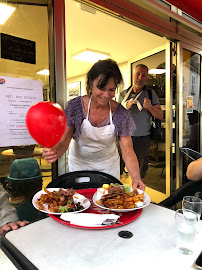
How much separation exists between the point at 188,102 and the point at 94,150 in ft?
7.50

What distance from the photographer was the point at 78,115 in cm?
169

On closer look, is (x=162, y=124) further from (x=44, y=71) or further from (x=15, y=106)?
(x=15, y=106)

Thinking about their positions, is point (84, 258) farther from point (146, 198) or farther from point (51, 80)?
point (51, 80)

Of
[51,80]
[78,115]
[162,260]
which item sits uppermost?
[51,80]

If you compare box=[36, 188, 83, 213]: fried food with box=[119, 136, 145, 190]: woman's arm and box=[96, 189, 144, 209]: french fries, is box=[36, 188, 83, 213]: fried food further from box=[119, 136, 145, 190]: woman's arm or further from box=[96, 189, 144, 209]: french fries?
box=[119, 136, 145, 190]: woman's arm

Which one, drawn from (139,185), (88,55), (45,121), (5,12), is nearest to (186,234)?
(139,185)

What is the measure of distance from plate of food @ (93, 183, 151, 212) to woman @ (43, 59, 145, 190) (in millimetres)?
375

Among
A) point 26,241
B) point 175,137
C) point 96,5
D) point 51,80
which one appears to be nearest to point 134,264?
point 26,241

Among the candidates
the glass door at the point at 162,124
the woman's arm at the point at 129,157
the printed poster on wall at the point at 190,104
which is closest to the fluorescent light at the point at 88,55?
the glass door at the point at 162,124

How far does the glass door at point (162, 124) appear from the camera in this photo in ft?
10.3

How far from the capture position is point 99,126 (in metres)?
1.75

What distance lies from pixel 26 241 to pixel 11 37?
1.46 meters

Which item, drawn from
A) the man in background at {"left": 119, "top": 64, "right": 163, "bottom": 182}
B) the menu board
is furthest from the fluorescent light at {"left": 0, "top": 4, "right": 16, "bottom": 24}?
the man in background at {"left": 119, "top": 64, "right": 163, "bottom": 182}

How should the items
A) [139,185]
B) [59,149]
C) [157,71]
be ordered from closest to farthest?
1. [139,185]
2. [59,149]
3. [157,71]
